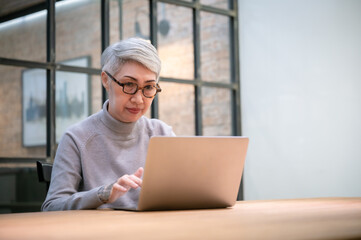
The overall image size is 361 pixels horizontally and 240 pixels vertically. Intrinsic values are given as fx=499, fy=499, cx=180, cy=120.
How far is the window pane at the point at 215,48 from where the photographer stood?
4.96 meters

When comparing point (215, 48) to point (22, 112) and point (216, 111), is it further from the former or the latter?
point (22, 112)

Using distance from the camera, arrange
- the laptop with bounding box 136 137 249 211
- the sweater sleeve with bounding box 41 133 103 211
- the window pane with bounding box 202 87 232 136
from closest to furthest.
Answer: the laptop with bounding box 136 137 249 211
the sweater sleeve with bounding box 41 133 103 211
the window pane with bounding box 202 87 232 136

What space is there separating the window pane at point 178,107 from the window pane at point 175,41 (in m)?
0.12

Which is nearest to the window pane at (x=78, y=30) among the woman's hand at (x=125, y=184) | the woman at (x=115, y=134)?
the woman at (x=115, y=134)

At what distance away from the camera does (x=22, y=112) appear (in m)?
3.64

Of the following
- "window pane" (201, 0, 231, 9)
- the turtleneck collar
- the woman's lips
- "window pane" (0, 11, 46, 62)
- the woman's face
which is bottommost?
the turtleneck collar

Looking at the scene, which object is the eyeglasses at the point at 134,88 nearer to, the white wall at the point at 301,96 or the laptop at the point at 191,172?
the laptop at the point at 191,172

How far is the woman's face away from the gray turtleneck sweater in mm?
39

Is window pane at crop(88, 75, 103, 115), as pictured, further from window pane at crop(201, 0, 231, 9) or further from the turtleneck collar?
the turtleneck collar

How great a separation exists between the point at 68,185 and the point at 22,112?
198 centimetres

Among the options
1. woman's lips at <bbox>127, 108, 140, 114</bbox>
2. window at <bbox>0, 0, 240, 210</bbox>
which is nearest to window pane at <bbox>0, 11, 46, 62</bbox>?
window at <bbox>0, 0, 240, 210</bbox>

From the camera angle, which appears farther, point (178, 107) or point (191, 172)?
point (178, 107)

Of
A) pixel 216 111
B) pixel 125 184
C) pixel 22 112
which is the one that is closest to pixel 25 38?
pixel 22 112

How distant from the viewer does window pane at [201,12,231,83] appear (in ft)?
16.3
